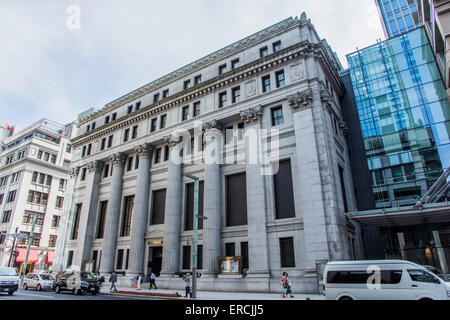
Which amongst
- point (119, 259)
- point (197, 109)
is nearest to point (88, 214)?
point (119, 259)

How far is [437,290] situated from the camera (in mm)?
11758

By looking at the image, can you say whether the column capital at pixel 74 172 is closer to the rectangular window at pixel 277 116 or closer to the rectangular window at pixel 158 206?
the rectangular window at pixel 158 206

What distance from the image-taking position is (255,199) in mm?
26047

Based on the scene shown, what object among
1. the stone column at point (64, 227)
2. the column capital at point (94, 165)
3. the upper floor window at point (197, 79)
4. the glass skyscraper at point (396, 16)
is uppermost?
the glass skyscraper at point (396, 16)

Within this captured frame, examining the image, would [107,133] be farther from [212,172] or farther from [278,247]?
[278,247]

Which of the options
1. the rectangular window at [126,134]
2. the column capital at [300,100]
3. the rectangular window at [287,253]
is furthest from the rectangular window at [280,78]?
the rectangular window at [126,134]

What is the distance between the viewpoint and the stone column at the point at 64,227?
1549 inches

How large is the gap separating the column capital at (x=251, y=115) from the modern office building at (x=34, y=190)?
4505 centimetres

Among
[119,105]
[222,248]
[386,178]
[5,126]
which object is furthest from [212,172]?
[5,126]

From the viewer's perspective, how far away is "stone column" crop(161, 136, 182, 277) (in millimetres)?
29062

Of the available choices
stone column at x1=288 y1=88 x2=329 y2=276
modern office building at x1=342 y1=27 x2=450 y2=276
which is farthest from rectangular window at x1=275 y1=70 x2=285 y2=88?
modern office building at x1=342 y1=27 x2=450 y2=276

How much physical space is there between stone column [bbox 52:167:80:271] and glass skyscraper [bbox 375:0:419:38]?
84795 mm

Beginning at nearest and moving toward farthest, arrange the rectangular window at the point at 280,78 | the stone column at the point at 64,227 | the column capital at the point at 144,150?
the rectangular window at the point at 280,78, the column capital at the point at 144,150, the stone column at the point at 64,227
